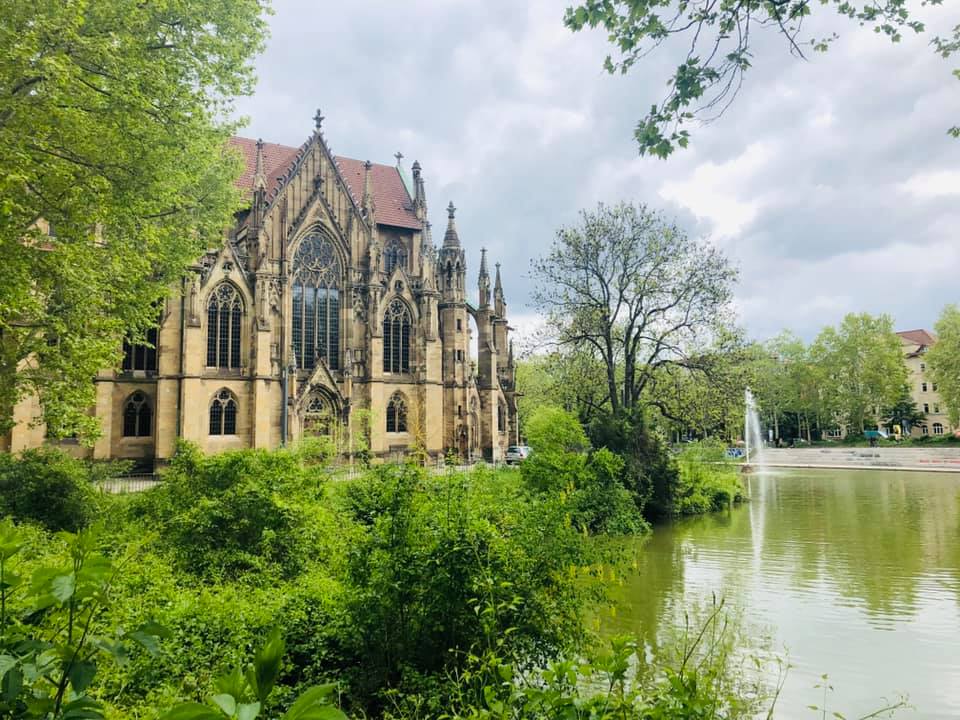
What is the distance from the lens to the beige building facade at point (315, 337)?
30484 millimetres

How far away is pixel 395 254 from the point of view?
4166 centimetres

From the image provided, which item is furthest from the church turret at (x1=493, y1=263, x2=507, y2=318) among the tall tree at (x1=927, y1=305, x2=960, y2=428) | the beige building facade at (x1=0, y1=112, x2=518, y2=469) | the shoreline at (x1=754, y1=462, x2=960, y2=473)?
the tall tree at (x1=927, y1=305, x2=960, y2=428)

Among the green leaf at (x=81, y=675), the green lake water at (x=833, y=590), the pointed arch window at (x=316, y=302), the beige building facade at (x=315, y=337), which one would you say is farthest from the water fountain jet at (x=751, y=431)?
the green leaf at (x=81, y=675)

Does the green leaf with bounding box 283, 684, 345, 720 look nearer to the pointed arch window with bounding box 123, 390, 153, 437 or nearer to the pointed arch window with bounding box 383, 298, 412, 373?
the pointed arch window with bounding box 123, 390, 153, 437

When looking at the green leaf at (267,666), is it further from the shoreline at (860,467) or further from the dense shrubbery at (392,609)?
→ the shoreline at (860,467)

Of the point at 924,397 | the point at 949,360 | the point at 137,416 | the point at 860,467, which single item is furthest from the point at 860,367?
the point at 137,416

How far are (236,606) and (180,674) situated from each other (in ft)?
4.13

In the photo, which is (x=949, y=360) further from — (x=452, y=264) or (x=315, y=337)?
(x=315, y=337)

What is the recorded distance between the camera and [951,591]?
1299 centimetres

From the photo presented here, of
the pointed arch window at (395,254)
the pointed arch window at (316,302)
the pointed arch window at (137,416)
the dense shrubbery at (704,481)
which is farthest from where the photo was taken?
the pointed arch window at (395,254)

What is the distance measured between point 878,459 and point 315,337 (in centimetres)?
4936

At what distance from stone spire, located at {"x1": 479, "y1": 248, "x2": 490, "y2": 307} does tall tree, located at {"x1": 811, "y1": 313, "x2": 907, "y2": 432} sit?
5598 cm

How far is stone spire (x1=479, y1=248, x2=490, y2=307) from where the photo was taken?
1735 inches

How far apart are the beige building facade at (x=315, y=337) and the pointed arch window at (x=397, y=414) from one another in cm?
9
